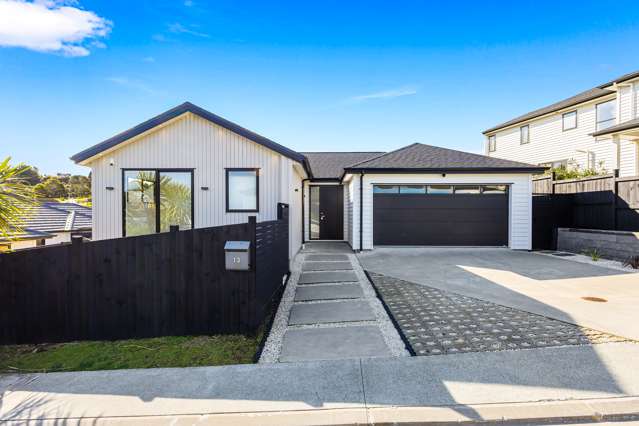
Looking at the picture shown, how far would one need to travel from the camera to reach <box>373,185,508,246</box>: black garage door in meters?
11.5

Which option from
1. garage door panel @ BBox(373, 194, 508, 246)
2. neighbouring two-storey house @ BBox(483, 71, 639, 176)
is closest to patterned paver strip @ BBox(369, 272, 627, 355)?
garage door panel @ BBox(373, 194, 508, 246)

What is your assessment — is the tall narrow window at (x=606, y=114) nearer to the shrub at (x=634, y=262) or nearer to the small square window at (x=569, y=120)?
the small square window at (x=569, y=120)

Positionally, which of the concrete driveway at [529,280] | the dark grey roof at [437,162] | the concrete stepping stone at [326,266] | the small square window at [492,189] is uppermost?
the dark grey roof at [437,162]

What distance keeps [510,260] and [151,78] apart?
1350 cm

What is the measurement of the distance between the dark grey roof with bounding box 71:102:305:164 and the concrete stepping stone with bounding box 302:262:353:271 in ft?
10.4

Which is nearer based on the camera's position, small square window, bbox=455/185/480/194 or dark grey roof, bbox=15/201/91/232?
dark grey roof, bbox=15/201/91/232

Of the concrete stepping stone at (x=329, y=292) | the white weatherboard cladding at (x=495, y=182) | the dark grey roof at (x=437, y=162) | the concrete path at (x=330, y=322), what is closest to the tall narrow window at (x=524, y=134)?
the dark grey roof at (x=437, y=162)

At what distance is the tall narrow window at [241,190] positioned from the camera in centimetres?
841

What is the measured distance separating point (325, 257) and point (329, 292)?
4084 mm

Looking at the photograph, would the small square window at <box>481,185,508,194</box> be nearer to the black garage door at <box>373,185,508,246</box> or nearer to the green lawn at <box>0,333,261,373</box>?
the black garage door at <box>373,185,508,246</box>

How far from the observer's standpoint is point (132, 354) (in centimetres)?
388

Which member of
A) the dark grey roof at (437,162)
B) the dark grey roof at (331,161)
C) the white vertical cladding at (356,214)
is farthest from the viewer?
the dark grey roof at (331,161)

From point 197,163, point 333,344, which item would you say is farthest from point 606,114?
point 333,344

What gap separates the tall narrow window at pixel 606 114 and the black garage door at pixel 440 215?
10.1 m
